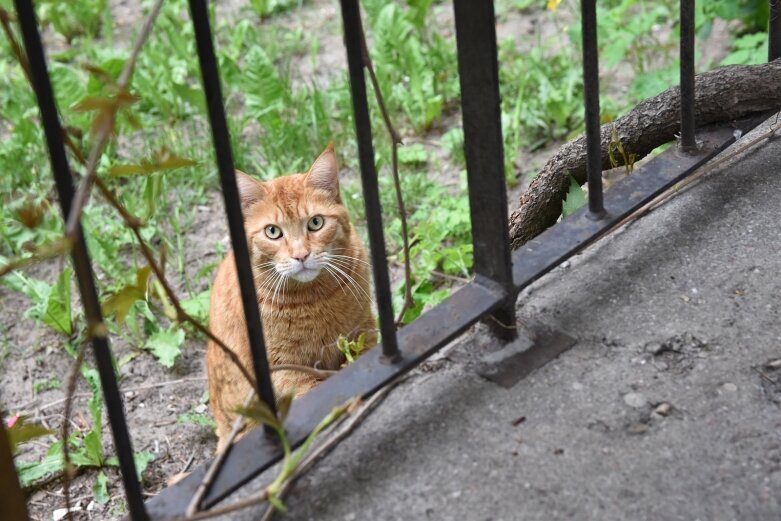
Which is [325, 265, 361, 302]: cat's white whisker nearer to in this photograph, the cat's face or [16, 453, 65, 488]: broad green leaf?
the cat's face

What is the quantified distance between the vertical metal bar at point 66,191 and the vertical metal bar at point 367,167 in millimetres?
480

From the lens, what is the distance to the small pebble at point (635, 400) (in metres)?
1.75

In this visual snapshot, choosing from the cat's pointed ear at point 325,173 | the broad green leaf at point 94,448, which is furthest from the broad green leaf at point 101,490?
the cat's pointed ear at point 325,173

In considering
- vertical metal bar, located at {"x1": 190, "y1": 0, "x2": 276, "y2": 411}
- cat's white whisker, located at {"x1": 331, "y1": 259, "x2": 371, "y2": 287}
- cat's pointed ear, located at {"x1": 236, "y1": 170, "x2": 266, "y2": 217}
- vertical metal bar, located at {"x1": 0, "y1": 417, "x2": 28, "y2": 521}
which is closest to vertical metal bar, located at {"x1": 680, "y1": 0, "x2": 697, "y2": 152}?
vertical metal bar, located at {"x1": 190, "y1": 0, "x2": 276, "y2": 411}

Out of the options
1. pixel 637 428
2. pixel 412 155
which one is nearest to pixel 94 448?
pixel 637 428

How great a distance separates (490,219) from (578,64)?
12.0 ft

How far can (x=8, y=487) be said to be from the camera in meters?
1.39

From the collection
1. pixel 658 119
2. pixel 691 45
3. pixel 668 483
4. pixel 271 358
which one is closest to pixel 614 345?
pixel 668 483

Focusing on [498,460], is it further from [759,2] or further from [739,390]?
[759,2]


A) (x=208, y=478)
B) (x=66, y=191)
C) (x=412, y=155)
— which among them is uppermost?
(x=66, y=191)

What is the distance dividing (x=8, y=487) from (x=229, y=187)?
0.54m

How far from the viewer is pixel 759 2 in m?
4.69

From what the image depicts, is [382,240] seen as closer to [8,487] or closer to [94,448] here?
[8,487]

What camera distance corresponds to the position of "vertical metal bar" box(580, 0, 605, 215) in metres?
2.00
